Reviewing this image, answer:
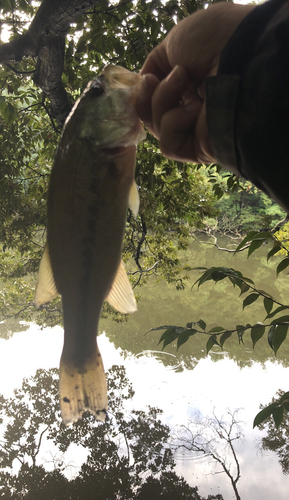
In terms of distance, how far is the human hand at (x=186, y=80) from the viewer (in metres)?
0.69

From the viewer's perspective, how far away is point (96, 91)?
2.76 ft

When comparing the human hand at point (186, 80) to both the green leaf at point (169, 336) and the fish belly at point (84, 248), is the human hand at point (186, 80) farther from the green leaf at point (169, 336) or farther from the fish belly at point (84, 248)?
the green leaf at point (169, 336)

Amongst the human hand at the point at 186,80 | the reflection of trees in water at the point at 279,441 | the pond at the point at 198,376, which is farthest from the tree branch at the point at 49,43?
the reflection of trees in water at the point at 279,441

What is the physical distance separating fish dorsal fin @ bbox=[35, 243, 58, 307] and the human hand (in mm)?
442

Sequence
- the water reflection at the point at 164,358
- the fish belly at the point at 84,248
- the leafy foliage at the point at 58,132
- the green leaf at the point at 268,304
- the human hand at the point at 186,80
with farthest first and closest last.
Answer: the water reflection at the point at 164,358
the leafy foliage at the point at 58,132
the green leaf at the point at 268,304
the fish belly at the point at 84,248
the human hand at the point at 186,80

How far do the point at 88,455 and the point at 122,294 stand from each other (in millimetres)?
6679

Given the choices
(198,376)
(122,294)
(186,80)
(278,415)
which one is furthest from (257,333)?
(198,376)

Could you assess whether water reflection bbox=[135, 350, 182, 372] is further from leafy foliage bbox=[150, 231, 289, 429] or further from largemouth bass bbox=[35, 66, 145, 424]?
largemouth bass bbox=[35, 66, 145, 424]

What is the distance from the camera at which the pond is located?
240 inches

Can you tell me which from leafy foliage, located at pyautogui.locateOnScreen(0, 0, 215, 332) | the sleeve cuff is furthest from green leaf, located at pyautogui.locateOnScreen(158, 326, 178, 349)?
leafy foliage, located at pyautogui.locateOnScreen(0, 0, 215, 332)

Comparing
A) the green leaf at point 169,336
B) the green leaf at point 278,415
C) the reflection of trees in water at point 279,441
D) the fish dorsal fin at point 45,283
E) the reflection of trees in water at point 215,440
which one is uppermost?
the fish dorsal fin at point 45,283

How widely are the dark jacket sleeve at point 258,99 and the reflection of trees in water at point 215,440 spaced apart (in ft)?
22.9

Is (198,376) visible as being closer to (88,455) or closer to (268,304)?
(88,455)

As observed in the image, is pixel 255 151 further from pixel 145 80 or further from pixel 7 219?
pixel 7 219
